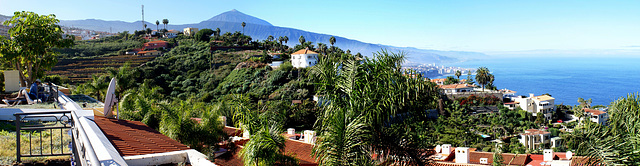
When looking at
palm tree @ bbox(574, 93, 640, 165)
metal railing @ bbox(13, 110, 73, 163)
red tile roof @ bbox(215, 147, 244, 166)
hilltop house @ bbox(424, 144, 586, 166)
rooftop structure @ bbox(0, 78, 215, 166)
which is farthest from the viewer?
hilltop house @ bbox(424, 144, 586, 166)

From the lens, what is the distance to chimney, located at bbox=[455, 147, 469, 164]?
13664 millimetres

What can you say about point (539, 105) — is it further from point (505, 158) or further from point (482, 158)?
point (482, 158)

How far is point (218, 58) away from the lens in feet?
202

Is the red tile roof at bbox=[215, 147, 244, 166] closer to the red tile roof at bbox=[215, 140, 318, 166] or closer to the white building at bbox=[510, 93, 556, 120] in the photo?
the red tile roof at bbox=[215, 140, 318, 166]

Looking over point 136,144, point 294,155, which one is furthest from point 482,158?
point 136,144

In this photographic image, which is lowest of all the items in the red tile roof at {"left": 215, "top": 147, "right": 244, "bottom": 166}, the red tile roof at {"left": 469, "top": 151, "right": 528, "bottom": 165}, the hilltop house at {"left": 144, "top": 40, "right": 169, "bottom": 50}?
the red tile roof at {"left": 469, "top": 151, "right": 528, "bottom": 165}

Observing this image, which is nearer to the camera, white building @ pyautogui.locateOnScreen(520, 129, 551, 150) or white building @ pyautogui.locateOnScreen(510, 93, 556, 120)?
white building @ pyautogui.locateOnScreen(520, 129, 551, 150)

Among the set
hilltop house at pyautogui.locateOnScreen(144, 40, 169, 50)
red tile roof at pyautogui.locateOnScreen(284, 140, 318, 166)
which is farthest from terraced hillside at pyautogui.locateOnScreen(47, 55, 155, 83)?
red tile roof at pyautogui.locateOnScreen(284, 140, 318, 166)

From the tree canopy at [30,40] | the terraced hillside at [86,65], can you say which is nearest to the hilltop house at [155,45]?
the terraced hillside at [86,65]

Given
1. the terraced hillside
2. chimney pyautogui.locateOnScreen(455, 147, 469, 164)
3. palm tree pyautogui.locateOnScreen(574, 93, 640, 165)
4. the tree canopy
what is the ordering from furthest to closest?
the terraced hillside < chimney pyautogui.locateOnScreen(455, 147, 469, 164) < the tree canopy < palm tree pyautogui.locateOnScreen(574, 93, 640, 165)

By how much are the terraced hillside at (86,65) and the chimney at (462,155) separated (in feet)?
→ 135

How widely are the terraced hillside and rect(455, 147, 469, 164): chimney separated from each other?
41.3 m

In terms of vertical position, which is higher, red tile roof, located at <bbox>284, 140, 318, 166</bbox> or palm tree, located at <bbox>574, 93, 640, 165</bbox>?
palm tree, located at <bbox>574, 93, 640, 165</bbox>

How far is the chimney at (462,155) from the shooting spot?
1366 cm
